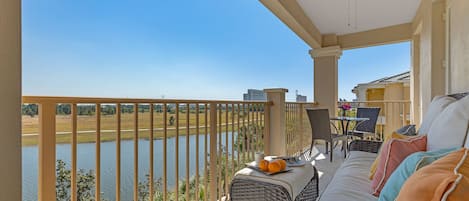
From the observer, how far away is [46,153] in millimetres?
1149

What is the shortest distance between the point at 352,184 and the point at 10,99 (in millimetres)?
1648

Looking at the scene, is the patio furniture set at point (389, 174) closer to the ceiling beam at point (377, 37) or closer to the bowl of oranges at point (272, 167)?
the bowl of oranges at point (272, 167)

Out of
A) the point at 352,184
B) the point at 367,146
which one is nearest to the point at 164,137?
the point at 352,184

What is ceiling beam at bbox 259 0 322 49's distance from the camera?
3.24 m

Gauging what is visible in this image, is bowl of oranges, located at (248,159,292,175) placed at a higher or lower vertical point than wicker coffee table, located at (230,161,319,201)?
higher

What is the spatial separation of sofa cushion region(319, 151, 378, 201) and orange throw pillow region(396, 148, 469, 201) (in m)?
0.64

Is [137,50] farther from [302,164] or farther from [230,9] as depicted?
[302,164]

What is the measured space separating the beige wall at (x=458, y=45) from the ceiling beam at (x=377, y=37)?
6.79 feet

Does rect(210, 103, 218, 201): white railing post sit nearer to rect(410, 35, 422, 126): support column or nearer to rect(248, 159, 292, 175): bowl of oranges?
rect(248, 159, 292, 175): bowl of oranges

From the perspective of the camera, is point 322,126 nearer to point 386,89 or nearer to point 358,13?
point 358,13

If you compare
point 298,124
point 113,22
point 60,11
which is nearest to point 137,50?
point 113,22

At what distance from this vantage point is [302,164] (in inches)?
74.8

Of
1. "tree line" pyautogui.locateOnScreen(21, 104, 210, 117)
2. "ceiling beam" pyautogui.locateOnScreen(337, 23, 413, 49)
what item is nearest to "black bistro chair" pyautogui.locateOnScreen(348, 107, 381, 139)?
"ceiling beam" pyautogui.locateOnScreen(337, 23, 413, 49)

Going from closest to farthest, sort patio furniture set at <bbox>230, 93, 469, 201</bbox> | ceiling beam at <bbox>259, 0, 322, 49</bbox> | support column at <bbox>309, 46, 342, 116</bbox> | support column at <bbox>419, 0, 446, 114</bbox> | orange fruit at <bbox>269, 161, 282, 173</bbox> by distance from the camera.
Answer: patio furniture set at <bbox>230, 93, 469, 201</bbox>
orange fruit at <bbox>269, 161, 282, 173</bbox>
support column at <bbox>419, 0, 446, 114</bbox>
ceiling beam at <bbox>259, 0, 322, 49</bbox>
support column at <bbox>309, 46, 342, 116</bbox>
